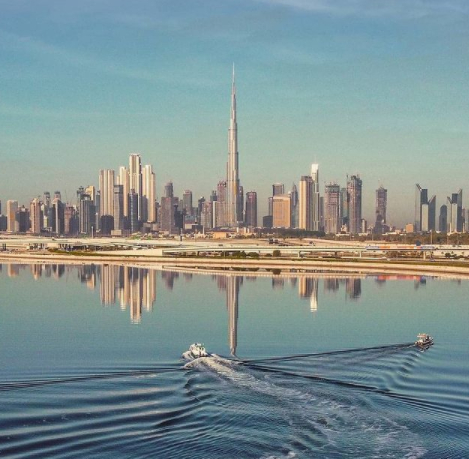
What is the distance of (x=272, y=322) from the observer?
25.1m

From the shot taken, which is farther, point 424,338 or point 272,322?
point 272,322

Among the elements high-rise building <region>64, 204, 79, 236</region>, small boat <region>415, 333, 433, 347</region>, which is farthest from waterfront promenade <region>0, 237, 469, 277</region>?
high-rise building <region>64, 204, 79, 236</region>

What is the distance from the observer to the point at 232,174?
174000mm

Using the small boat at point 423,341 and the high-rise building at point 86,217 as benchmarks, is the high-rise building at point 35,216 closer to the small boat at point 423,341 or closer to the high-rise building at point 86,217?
the high-rise building at point 86,217

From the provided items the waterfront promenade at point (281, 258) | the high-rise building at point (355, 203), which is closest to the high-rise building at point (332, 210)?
the high-rise building at point (355, 203)

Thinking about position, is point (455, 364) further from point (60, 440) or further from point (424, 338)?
point (60, 440)

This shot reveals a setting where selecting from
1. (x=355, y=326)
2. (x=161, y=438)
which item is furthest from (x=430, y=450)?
(x=355, y=326)

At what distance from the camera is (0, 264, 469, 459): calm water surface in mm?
11375

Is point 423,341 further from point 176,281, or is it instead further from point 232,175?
point 232,175

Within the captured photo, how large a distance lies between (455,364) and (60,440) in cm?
1016

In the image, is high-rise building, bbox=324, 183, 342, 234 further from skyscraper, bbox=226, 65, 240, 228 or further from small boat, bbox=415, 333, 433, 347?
small boat, bbox=415, 333, 433, 347

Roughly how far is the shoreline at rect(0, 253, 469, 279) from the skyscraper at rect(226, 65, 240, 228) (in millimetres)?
93648

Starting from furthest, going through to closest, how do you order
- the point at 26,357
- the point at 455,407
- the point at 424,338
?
1. the point at 424,338
2. the point at 26,357
3. the point at 455,407

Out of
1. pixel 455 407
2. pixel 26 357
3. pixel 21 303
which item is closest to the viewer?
pixel 455 407
